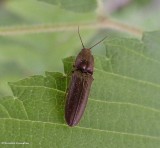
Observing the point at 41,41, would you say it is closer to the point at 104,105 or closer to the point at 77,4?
the point at 77,4

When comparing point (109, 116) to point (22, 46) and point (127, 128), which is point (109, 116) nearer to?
point (127, 128)

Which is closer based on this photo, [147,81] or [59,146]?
[59,146]

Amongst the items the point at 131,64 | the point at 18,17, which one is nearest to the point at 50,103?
the point at 131,64

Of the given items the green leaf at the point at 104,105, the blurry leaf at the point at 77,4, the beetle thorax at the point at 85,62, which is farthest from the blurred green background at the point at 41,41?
the green leaf at the point at 104,105

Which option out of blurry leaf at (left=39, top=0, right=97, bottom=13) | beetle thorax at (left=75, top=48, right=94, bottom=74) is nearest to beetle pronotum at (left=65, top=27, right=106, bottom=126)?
beetle thorax at (left=75, top=48, right=94, bottom=74)

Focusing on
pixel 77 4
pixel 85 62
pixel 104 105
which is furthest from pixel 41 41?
pixel 104 105

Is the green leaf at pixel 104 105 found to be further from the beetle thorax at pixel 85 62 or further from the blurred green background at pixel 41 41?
the blurred green background at pixel 41 41

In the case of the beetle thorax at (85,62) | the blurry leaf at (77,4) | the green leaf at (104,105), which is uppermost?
the blurry leaf at (77,4)
